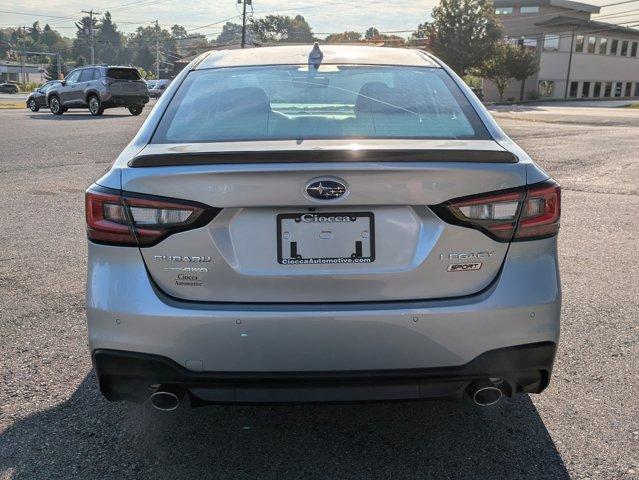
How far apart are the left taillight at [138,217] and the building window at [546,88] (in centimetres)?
6569

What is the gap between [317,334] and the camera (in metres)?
2.35

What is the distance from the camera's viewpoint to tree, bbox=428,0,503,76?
56875 mm

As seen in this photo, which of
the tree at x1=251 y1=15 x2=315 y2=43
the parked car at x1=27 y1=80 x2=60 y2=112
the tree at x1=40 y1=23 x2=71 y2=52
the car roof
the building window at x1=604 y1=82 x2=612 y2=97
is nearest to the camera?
the car roof

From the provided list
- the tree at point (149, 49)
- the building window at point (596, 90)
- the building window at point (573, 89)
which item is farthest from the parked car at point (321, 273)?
the tree at point (149, 49)

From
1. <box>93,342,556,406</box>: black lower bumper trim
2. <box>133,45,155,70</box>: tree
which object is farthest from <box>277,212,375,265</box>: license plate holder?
<box>133,45,155,70</box>: tree

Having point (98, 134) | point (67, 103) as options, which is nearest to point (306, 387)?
point (98, 134)

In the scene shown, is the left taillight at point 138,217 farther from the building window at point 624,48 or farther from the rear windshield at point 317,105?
the building window at point 624,48

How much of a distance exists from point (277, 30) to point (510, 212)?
123m

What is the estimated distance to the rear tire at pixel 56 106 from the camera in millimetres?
26905

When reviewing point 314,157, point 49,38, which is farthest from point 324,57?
point 49,38

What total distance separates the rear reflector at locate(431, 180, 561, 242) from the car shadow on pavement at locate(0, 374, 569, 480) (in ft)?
3.19

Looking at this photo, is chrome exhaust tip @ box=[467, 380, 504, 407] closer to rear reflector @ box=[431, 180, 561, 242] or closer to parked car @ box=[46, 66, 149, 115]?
rear reflector @ box=[431, 180, 561, 242]

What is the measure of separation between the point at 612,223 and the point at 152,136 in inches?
242

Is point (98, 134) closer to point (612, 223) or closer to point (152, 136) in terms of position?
point (612, 223)
